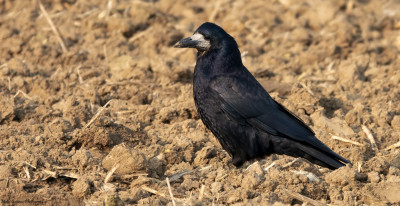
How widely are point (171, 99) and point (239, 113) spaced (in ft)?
5.52

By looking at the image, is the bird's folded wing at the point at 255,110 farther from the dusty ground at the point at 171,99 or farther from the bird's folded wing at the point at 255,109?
the dusty ground at the point at 171,99

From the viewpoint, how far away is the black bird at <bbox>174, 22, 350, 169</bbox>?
6719 millimetres

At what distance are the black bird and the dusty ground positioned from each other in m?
0.19

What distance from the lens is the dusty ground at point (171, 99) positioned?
5719 millimetres

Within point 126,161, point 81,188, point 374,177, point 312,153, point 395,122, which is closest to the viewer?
point 81,188

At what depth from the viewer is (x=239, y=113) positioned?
22.2 ft

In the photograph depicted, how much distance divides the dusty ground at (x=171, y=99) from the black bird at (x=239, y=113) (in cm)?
19

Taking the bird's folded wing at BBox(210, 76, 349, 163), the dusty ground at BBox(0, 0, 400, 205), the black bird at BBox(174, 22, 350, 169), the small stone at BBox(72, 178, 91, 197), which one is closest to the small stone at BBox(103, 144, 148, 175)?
the dusty ground at BBox(0, 0, 400, 205)

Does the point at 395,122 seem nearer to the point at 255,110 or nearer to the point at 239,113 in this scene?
the point at 255,110

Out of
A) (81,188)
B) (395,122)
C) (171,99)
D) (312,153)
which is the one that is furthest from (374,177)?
(171,99)

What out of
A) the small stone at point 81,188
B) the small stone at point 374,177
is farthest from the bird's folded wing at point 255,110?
the small stone at point 81,188

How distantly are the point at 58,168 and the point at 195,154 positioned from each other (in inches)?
55.1

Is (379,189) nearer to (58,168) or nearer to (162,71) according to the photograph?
(58,168)

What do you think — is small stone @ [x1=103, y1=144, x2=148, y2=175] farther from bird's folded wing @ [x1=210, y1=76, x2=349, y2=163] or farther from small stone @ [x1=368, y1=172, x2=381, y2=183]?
small stone @ [x1=368, y1=172, x2=381, y2=183]
